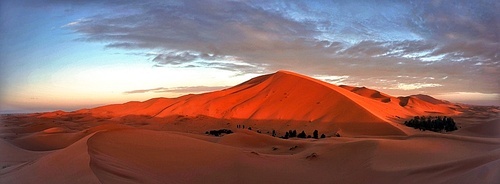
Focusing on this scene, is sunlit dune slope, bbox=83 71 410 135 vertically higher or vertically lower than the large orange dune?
higher

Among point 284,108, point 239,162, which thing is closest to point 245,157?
point 239,162

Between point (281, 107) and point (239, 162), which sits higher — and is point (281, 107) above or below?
above

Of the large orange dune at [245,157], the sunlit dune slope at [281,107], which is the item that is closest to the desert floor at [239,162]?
the large orange dune at [245,157]

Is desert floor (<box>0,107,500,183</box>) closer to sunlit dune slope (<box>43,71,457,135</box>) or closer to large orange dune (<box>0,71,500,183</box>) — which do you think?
large orange dune (<box>0,71,500,183</box>)

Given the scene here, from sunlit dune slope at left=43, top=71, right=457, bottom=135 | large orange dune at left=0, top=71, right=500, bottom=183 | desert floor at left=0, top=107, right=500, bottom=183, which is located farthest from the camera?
sunlit dune slope at left=43, top=71, right=457, bottom=135

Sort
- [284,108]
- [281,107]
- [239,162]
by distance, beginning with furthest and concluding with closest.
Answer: [281,107] < [284,108] < [239,162]

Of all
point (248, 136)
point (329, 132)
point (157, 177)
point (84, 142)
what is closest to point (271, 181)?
point (157, 177)

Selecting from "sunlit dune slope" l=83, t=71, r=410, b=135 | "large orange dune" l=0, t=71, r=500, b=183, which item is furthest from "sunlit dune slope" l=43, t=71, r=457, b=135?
"large orange dune" l=0, t=71, r=500, b=183

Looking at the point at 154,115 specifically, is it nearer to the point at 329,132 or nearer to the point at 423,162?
the point at 329,132

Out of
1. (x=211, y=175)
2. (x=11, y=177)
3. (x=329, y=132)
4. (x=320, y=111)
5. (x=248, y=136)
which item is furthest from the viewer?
(x=320, y=111)

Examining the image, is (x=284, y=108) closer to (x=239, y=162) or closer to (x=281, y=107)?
(x=281, y=107)

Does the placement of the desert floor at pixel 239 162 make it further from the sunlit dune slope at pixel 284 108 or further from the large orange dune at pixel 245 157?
the sunlit dune slope at pixel 284 108
